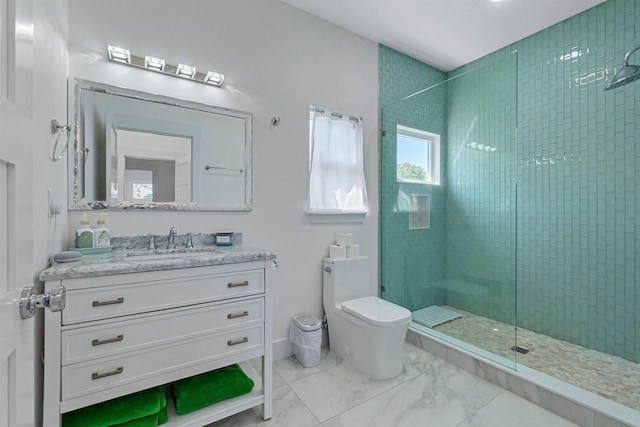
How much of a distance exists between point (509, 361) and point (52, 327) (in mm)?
2457

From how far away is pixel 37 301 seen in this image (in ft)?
1.93

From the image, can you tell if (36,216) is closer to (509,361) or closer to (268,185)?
(268,185)

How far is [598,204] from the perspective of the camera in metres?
2.27

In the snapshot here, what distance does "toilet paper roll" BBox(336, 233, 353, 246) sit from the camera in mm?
2389

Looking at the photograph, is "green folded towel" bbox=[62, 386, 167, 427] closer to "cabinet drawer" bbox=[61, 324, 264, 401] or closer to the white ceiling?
"cabinet drawer" bbox=[61, 324, 264, 401]

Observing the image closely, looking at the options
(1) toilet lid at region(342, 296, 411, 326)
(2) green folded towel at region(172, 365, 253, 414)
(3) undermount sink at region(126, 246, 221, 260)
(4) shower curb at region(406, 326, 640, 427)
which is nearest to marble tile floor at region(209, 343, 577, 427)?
(4) shower curb at region(406, 326, 640, 427)

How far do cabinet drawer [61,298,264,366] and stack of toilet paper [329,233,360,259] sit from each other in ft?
3.03

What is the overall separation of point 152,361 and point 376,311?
134 centimetres

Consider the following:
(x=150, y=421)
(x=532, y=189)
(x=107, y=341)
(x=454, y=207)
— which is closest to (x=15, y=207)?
(x=107, y=341)

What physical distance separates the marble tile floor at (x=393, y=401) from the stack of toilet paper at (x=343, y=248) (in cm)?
81

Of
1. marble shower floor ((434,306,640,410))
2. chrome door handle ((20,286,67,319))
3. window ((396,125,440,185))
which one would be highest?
window ((396,125,440,185))

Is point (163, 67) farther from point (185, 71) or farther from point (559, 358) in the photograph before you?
point (559, 358)

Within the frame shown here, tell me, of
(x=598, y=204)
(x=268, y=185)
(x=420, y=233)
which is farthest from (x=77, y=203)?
(x=598, y=204)

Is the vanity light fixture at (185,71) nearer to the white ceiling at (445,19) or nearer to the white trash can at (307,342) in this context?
the white ceiling at (445,19)
